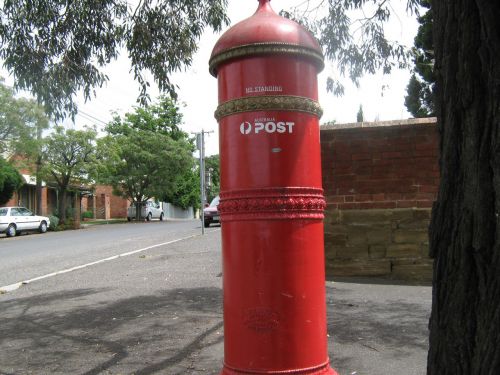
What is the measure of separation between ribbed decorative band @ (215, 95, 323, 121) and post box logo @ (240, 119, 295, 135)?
0.07m

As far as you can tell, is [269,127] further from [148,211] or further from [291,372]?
[148,211]

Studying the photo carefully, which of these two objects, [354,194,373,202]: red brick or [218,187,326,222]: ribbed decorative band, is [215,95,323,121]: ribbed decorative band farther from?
[354,194,373,202]: red brick

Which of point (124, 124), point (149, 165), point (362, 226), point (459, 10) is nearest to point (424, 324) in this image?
point (362, 226)

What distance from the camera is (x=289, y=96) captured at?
8.65 feet

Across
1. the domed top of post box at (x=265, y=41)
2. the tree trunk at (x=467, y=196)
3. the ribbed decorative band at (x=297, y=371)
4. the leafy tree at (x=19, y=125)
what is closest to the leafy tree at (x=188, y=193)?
the leafy tree at (x=19, y=125)

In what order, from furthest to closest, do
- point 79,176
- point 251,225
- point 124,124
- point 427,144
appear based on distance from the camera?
point 124,124, point 79,176, point 427,144, point 251,225

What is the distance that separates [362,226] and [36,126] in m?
26.6

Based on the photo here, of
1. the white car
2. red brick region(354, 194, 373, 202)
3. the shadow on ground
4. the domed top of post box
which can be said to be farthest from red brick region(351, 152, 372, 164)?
the white car

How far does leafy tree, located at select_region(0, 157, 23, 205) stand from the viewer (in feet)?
93.5

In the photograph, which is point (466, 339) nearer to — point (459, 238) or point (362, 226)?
point (459, 238)

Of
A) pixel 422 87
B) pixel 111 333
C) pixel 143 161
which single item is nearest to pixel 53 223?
pixel 143 161

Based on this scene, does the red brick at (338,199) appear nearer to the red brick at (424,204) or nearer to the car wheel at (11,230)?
the red brick at (424,204)

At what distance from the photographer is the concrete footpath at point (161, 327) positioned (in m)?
4.16

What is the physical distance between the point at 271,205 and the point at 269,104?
1.63 ft
